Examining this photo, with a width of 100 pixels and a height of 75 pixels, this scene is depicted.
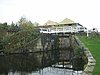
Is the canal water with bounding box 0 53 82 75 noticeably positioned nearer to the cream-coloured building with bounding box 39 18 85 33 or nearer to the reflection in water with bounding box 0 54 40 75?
the reflection in water with bounding box 0 54 40 75

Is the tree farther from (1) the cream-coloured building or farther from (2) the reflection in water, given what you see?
(2) the reflection in water

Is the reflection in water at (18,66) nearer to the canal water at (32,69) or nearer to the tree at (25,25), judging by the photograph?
the canal water at (32,69)

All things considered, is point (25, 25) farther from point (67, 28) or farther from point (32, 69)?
point (32, 69)

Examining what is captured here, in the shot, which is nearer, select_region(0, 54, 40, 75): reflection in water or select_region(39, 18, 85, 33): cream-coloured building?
select_region(0, 54, 40, 75): reflection in water

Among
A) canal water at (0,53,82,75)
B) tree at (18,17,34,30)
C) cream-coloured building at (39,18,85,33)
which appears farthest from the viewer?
tree at (18,17,34,30)

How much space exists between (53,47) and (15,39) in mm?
7199

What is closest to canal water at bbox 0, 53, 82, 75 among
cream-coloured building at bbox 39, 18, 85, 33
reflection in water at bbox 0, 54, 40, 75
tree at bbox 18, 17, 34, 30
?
reflection in water at bbox 0, 54, 40, 75

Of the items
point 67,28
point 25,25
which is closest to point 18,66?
point 67,28

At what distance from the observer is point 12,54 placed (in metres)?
35.9

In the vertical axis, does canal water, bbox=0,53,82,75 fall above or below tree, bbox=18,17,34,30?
below

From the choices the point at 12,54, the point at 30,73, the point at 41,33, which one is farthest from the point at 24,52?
the point at 30,73

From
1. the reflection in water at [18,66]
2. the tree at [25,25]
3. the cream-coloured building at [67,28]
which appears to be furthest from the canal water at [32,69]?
the tree at [25,25]

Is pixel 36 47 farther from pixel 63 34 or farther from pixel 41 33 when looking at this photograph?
pixel 63 34

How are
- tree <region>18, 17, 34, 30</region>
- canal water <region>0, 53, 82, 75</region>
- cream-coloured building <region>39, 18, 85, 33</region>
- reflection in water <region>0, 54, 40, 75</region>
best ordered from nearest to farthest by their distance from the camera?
canal water <region>0, 53, 82, 75</region> → reflection in water <region>0, 54, 40, 75</region> → cream-coloured building <region>39, 18, 85, 33</region> → tree <region>18, 17, 34, 30</region>
